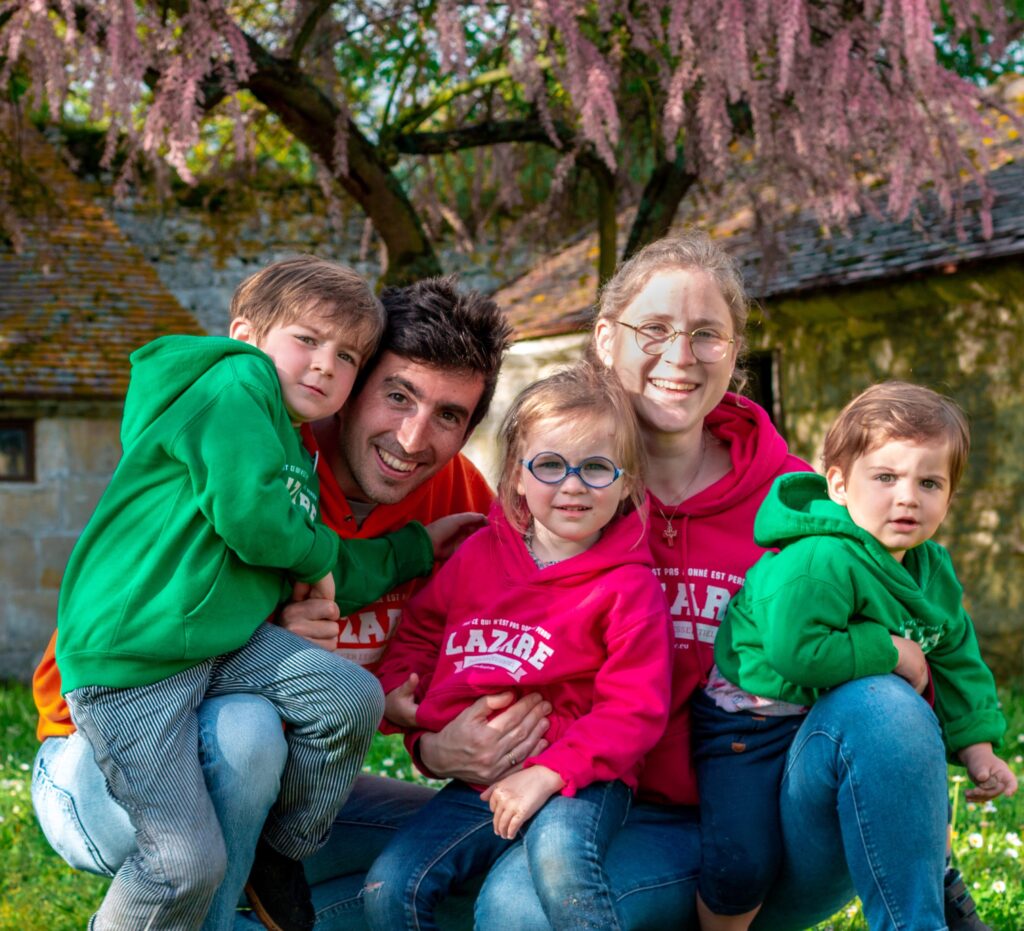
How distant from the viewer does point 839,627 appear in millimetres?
2252

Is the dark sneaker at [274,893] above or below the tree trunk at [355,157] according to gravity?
below

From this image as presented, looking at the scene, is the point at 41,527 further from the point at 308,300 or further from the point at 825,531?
the point at 825,531

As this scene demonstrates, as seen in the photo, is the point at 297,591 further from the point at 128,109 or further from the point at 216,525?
the point at 128,109

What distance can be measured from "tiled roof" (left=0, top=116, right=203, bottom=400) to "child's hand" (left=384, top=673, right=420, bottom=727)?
7.50m

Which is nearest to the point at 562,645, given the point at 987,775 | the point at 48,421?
the point at 987,775

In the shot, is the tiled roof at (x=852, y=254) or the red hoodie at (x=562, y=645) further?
the tiled roof at (x=852, y=254)

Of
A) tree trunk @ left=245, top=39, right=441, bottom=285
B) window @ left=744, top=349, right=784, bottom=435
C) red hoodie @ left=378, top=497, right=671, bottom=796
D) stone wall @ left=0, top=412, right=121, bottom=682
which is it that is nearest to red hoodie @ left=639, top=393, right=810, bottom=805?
red hoodie @ left=378, top=497, right=671, bottom=796

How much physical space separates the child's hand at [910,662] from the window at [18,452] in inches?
357

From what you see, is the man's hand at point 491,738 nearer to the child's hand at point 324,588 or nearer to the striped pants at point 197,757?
the striped pants at point 197,757

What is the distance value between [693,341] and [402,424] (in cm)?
65

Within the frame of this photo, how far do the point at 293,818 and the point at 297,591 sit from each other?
1.42 feet

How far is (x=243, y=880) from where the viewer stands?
233cm

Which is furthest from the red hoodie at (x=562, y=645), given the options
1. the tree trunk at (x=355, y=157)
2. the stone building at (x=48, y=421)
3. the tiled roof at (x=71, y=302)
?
the stone building at (x=48, y=421)

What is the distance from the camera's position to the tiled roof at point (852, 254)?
782cm
